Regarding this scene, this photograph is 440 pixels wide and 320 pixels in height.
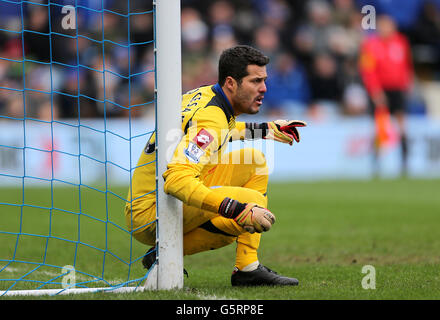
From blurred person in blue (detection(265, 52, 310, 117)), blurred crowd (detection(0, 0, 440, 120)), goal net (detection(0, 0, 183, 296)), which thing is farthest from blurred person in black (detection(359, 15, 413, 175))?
goal net (detection(0, 0, 183, 296))

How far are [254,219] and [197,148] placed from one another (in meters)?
0.49

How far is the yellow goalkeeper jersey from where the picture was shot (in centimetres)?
400

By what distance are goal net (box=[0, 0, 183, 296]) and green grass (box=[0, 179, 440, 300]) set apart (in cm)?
5

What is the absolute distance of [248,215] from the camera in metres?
3.97

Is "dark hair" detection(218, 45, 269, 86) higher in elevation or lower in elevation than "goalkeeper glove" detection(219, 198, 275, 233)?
higher

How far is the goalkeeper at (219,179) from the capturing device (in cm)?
401

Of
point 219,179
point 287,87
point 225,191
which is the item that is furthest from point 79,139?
point 287,87

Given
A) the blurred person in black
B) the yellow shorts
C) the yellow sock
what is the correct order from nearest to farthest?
the yellow shorts, the yellow sock, the blurred person in black

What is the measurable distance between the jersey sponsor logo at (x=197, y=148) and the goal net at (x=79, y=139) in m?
0.21

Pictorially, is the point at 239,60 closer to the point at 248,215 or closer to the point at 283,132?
the point at 283,132

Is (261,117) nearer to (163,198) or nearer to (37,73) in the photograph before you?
(37,73)

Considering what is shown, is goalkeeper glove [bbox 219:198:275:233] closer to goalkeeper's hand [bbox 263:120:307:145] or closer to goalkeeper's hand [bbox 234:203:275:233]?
goalkeeper's hand [bbox 234:203:275:233]
